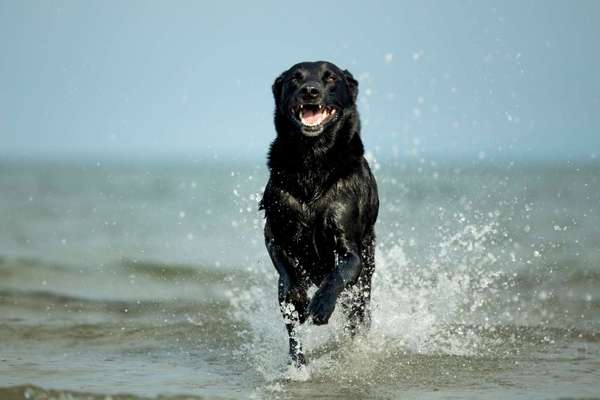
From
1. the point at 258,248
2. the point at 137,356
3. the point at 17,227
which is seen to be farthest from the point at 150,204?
the point at 137,356

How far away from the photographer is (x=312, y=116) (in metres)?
6.32

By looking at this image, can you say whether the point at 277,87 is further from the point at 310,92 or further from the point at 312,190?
the point at 312,190

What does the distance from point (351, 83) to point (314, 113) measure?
547 mm

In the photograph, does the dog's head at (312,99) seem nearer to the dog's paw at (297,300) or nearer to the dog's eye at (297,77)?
the dog's eye at (297,77)

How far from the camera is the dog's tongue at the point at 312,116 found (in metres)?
6.29

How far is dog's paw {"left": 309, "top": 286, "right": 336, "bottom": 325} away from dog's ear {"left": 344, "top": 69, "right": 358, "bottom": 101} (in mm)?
1612

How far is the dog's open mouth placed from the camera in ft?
20.6

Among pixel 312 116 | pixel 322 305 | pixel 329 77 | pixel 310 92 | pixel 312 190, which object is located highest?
pixel 329 77

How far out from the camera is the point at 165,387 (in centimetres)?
583

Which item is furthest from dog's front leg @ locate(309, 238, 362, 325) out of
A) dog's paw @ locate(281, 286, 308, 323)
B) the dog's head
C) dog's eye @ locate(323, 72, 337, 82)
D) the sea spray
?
dog's eye @ locate(323, 72, 337, 82)

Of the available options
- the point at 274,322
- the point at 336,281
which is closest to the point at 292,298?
the point at 336,281

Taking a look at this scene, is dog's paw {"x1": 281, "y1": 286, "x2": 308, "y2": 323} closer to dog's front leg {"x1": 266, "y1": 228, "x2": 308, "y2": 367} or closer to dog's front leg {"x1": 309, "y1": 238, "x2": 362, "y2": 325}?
dog's front leg {"x1": 266, "y1": 228, "x2": 308, "y2": 367}

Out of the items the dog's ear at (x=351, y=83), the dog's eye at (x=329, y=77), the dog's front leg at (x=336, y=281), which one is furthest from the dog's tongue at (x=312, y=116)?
the dog's front leg at (x=336, y=281)

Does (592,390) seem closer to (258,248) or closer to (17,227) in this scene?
(258,248)
